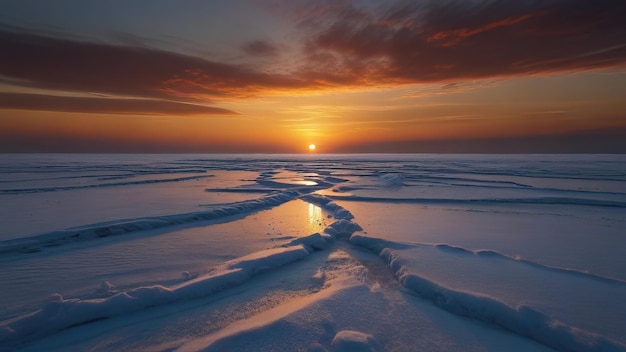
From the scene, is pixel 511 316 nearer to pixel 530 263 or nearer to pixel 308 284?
pixel 530 263

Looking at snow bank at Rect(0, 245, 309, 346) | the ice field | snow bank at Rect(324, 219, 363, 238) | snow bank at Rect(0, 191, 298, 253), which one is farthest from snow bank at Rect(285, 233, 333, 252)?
snow bank at Rect(0, 191, 298, 253)

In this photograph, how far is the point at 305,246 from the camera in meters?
5.73

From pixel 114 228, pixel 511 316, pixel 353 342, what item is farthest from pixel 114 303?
pixel 511 316

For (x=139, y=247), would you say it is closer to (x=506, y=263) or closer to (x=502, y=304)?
(x=502, y=304)

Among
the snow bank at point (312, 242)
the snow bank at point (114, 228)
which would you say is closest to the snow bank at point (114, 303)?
the snow bank at point (312, 242)

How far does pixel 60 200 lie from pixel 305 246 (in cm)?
1024

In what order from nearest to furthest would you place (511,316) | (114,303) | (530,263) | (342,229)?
(511,316), (114,303), (530,263), (342,229)

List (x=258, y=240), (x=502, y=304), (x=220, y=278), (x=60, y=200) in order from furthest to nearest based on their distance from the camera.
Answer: (x=60, y=200) < (x=258, y=240) < (x=220, y=278) < (x=502, y=304)

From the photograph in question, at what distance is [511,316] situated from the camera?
324cm

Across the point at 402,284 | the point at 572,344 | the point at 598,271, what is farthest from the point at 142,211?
the point at 598,271

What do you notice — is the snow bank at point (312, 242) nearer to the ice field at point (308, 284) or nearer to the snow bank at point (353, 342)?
the ice field at point (308, 284)

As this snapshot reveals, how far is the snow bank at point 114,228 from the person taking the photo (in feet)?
18.7

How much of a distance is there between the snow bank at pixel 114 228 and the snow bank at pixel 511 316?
573 cm

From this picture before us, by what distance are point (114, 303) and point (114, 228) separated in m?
3.90
